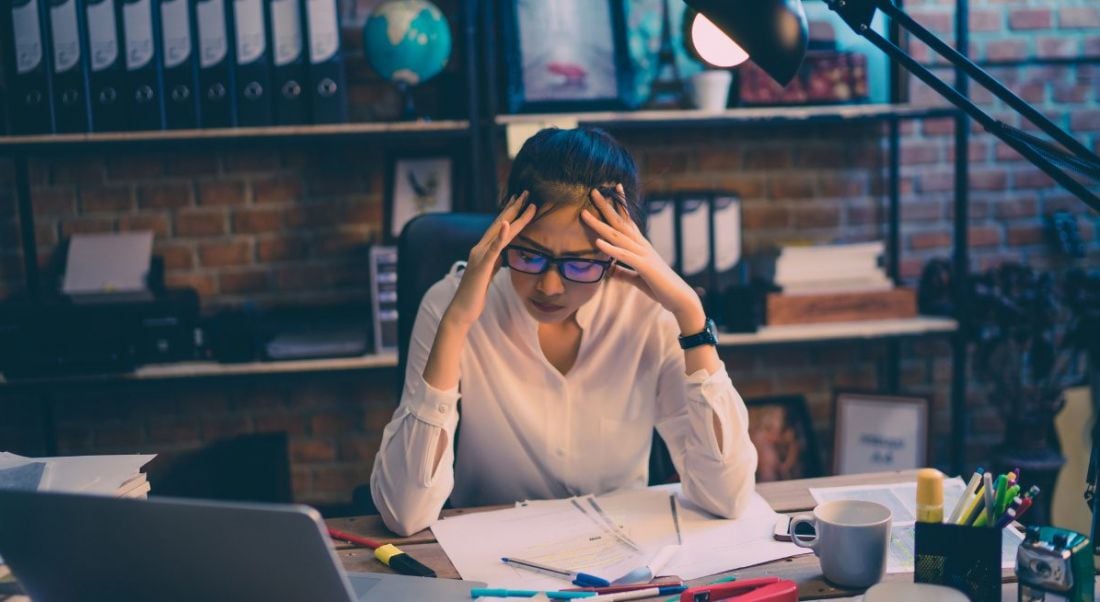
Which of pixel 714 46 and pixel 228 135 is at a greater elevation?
pixel 714 46

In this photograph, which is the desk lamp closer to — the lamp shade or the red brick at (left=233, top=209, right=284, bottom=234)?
the lamp shade

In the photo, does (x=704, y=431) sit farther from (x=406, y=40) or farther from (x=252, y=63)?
(x=252, y=63)

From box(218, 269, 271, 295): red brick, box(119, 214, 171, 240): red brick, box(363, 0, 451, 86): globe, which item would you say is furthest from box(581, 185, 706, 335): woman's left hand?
box(119, 214, 171, 240): red brick

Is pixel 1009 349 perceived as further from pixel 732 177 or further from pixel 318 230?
pixel 318 230

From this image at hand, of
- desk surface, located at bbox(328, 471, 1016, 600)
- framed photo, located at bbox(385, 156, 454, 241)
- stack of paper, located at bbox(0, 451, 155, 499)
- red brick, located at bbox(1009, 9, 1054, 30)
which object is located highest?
red brick, located at bbox(1009, 9, 1054, 30)

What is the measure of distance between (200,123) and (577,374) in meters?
1.21

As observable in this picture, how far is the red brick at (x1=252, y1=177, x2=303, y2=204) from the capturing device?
2.47m

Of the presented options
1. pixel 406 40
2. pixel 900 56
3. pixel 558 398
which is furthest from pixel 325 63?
pixel 900 56

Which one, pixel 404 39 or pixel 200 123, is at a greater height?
pixel 404 39

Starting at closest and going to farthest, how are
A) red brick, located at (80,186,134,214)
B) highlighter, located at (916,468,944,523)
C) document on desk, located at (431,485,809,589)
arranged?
highlighter, located at (916,468,944,523) → document on desk, located at (431,485,809,589) → red brick, located at (80,186,134,214)

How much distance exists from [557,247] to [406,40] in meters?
1.07

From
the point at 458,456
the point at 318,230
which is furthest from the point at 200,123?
the point at 458,456

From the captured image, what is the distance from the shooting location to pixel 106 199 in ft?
7.98

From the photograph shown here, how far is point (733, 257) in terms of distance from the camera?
2.33 m
